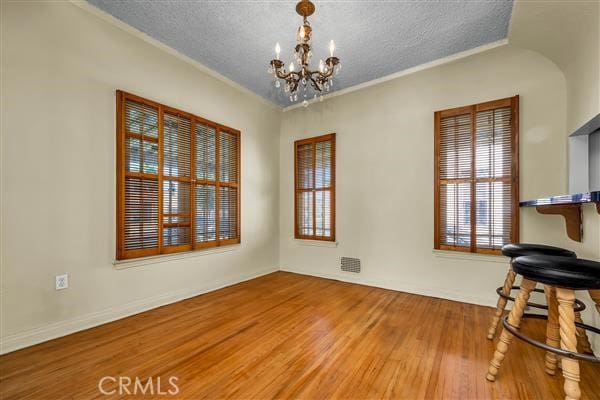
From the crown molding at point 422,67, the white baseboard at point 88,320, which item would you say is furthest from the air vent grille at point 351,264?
the crown molding at point 422,67

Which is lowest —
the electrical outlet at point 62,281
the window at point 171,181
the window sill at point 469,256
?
the electrical outlet at point 62,281

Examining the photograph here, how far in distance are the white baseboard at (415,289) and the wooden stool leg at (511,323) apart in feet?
4.86

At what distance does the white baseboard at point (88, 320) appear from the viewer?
2.00 metres

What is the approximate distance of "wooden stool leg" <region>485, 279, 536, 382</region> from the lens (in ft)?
5.22

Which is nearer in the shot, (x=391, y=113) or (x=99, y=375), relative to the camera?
(x=99, y=375)

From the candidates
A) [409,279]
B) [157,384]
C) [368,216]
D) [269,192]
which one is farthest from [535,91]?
[157,384]

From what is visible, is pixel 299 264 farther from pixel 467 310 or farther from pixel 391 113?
pixel 391 113

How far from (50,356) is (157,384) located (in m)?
1.05

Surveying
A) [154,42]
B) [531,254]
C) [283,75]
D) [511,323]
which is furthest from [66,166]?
[531,254]

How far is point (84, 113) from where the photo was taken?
7.83 ft

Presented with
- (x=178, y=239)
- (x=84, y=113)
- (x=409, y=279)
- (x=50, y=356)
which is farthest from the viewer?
(x=409, y=279)

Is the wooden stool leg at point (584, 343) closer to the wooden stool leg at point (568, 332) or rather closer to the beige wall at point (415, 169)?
the beige wall at point (415, 169)

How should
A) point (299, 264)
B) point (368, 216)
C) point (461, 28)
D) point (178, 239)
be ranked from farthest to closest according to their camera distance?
point (299, 264)
point (368, 216)
point (178, 239)
point (461, 28)

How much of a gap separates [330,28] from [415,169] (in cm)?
201
